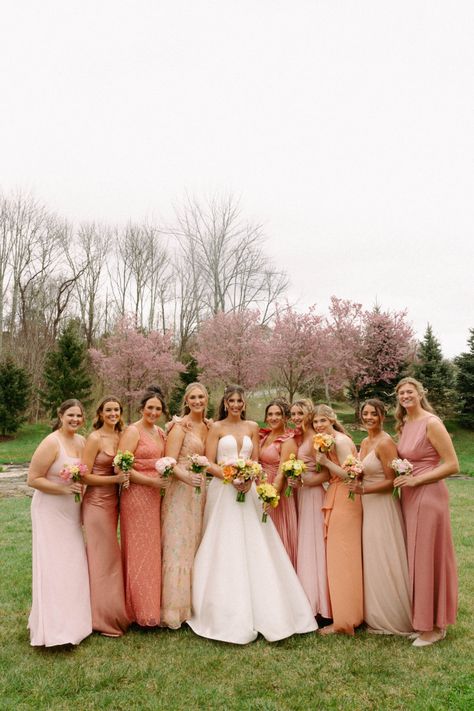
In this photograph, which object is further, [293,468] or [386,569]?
[293,468]

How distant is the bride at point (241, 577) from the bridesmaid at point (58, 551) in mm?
1231

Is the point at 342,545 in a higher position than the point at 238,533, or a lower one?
lower

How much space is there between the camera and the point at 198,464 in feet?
19.6

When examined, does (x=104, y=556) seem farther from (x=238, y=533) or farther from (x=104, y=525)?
(x=238, y=533)

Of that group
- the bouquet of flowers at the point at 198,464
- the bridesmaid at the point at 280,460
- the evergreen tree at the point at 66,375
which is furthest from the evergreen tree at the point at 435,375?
the bouquet of flowers at the point at 198,464

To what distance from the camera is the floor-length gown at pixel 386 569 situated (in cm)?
583

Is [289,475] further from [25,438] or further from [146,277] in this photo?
[146,277]

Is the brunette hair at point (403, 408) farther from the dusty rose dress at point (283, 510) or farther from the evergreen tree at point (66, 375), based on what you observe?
the evergreen tree at point (66, 375)

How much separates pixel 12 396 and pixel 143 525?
29.0 m

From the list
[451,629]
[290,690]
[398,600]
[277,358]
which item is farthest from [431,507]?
[277,358]

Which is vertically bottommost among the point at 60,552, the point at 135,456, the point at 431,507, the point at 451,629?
the point at 451,629

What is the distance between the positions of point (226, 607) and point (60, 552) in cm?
183

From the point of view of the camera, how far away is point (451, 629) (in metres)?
6.03

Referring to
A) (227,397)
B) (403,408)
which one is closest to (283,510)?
(227,397)
